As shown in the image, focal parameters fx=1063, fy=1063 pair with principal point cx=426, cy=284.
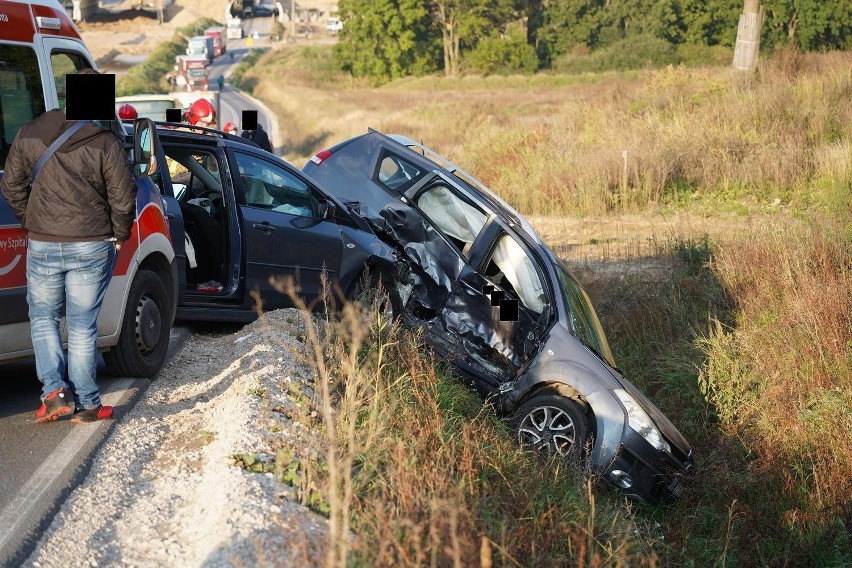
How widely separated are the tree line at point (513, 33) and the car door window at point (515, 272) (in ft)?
190

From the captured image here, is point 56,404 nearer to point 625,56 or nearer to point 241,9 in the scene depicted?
point 625,56

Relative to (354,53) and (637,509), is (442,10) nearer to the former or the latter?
(354,53)

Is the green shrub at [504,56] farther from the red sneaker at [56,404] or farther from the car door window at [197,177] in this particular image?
the red sneaker at [56,404]

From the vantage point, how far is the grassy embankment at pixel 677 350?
5164mm

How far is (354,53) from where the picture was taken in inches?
3029

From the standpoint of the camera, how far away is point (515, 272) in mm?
8711

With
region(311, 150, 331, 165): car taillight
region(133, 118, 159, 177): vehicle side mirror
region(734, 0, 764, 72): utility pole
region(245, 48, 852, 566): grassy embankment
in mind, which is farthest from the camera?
region(734, 0, 764, 72): utility pole

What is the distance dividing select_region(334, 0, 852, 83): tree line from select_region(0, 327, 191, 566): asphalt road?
6065 cm

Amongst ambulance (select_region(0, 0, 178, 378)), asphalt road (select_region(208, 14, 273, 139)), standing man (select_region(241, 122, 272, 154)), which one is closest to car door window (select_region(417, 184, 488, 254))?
ambulance (select_region(0, 0, 178, 378))

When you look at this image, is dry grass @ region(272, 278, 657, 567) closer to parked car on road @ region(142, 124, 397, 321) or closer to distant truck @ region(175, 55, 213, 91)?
parked car on road @ region(142, 124, 397, 321)

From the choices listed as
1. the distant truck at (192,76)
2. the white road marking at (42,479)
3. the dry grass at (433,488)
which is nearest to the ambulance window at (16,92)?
the white road marking at (42,479)

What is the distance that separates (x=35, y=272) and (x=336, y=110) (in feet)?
145

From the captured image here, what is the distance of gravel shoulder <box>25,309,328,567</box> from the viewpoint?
175 inches

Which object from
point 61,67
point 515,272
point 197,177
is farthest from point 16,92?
point 515,272
